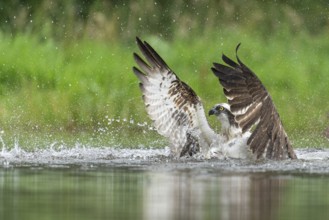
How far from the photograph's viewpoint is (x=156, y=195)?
38.6 feet

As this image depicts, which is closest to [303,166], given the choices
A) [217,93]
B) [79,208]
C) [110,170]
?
[110,170]

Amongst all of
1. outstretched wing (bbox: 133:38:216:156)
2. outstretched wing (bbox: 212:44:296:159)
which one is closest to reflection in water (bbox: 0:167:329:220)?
outstretched wing (bbox: 212:44:296:159)

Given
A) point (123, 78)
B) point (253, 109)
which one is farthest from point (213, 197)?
point (123, 78)

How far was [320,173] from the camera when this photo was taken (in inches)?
553

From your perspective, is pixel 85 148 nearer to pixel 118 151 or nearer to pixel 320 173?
pixel 118 151

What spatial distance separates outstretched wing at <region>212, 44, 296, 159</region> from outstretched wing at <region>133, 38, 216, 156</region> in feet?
2.18

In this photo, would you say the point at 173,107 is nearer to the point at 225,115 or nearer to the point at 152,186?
the point at 225,115

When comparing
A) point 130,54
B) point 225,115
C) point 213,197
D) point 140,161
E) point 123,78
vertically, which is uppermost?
point 130,54

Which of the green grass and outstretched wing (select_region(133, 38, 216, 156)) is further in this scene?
the green grass

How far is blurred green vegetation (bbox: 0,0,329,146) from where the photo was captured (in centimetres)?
1980

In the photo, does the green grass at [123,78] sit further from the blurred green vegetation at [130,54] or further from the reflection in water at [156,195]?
the reflection in water at [156,195]

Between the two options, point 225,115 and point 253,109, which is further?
point 225,115

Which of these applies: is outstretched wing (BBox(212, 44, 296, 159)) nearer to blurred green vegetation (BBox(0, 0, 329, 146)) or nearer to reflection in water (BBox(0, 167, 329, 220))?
reflection in water (BBox(0, 167, 329, 220))

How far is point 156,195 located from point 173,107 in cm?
417
